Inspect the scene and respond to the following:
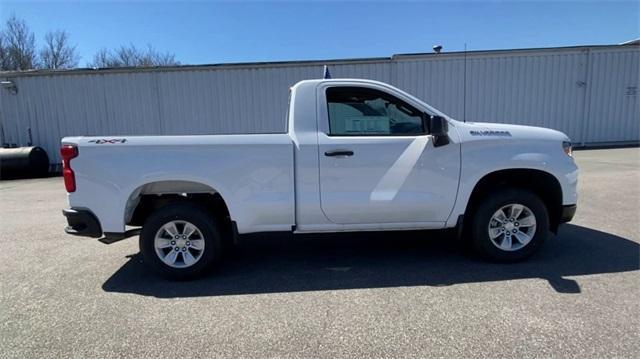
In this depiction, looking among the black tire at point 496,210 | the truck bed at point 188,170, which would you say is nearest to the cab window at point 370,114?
the truck bed at point 188,170

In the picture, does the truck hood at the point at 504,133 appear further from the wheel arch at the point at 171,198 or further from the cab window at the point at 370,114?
the wheel arch at the point at 171,198

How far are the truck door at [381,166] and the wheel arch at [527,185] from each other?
44cm

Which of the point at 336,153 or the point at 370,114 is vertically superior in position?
the point at 370,114

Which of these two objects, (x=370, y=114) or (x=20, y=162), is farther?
(x=20, y=162)

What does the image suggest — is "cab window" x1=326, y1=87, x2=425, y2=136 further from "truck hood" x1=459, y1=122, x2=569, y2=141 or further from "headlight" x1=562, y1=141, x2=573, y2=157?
"headlight" x1=562, y1=141, x2=573, y2=157

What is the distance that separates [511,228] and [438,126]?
1453 millimetres

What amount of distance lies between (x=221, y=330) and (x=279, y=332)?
1.53 ft

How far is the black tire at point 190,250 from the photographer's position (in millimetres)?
4082

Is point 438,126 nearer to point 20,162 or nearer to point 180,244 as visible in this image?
point 180,244

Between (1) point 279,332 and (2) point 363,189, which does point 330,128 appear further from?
(1) point 279,332

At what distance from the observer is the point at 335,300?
357 centimetres

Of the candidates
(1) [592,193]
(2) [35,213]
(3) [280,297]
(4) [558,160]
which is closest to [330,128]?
(3) [280,297]

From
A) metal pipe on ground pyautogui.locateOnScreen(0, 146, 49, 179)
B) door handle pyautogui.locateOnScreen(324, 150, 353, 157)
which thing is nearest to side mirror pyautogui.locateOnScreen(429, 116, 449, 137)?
door handle pyautogui.locateOnScreen(324, 150, 353, 157)

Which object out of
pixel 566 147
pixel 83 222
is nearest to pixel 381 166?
pixel 566 147
